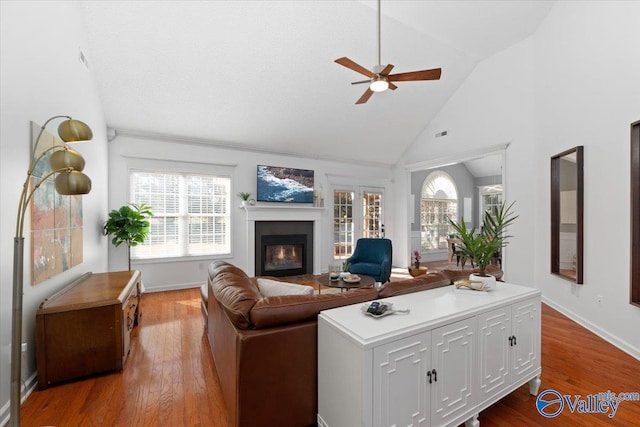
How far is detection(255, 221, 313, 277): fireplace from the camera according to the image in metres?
5.95

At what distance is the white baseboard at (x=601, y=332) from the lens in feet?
9.07

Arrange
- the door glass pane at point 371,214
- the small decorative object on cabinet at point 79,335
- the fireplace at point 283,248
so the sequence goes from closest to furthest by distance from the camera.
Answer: the small decorative object on cabinet at point 79,335
the fireplace at point 283,248
the door glass pane at point 371,214

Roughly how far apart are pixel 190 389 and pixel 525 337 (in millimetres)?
2551

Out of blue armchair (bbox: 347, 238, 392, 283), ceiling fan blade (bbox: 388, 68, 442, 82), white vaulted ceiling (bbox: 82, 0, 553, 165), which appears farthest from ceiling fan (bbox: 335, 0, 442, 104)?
blue armchair (bbox: 347, 238, 392, 283)

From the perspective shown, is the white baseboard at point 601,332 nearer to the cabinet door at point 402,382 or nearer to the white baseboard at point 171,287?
the cabinet door at point 402,382

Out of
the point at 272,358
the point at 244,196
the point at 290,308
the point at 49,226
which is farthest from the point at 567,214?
the point at 49,226

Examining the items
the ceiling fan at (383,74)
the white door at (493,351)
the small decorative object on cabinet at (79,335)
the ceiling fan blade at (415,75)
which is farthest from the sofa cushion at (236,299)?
the ceiling fan blade at (415,75)

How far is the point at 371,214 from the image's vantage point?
7523 mm

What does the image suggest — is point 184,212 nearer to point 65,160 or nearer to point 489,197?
point 65,160

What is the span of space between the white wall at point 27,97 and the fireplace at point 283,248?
10.1 feet

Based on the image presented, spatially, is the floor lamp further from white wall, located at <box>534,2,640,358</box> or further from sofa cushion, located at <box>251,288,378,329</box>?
white wall, located at <box>534,2,640,358</box>

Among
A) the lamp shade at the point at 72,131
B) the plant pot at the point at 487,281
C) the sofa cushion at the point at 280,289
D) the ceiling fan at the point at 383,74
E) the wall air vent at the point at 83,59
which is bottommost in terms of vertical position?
the sofa cushion at the point at 280,289

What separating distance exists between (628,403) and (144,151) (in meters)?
6.56

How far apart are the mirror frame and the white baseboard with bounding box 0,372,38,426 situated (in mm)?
5210
